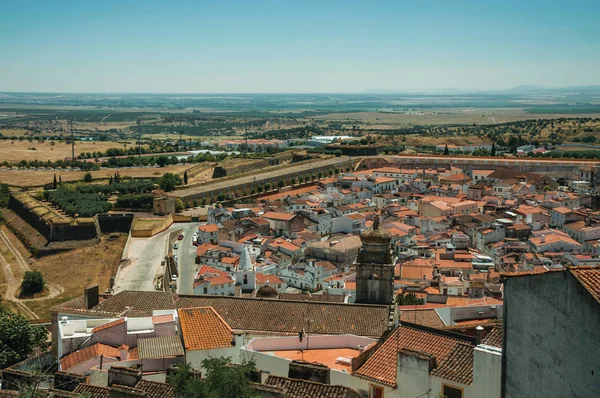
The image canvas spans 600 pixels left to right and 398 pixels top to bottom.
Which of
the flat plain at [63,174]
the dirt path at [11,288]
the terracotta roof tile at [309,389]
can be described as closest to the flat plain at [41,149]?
the flat plain at [63,174]

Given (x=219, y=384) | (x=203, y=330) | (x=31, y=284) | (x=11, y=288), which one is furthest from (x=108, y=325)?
(x=11, y=288)

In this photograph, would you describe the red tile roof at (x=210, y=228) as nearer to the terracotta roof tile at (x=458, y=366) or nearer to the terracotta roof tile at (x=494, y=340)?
the terracotta roof tile at (x=458, y=366)

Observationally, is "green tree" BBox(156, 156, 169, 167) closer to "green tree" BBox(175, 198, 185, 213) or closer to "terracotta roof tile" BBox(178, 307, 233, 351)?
"green tree" BBox(175, 198, 185, 213)

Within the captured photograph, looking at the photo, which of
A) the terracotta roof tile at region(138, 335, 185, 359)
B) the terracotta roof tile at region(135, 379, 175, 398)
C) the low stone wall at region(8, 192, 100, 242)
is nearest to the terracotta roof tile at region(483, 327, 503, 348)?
the terracotta roof tile at region(135, 379, 175, 398)

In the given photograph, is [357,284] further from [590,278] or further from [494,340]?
[590,278]

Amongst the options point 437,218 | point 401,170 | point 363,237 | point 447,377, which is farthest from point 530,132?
point 447,377

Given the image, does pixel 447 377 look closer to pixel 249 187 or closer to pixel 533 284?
pixel 533 284
